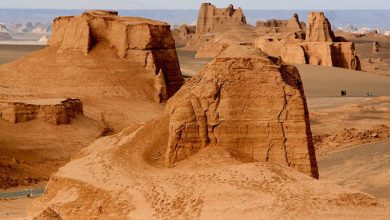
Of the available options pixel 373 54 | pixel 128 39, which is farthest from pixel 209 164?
pixel 373 54

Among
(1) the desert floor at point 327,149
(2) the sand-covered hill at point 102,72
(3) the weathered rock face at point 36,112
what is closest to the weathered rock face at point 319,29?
(1) the desert floor at point 327,149

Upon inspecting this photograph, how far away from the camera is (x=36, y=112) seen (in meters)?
35.7

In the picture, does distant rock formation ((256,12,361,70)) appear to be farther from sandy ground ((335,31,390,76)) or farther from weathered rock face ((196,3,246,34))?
weathered rock face ((196,3,246,34))

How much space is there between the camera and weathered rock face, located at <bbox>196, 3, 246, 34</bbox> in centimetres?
12888

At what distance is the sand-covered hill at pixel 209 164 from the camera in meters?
17.2

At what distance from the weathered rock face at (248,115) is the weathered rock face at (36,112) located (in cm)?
1647

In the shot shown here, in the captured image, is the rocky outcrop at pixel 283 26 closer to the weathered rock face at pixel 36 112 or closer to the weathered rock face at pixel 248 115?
the weathered rock face at pixel 36 112

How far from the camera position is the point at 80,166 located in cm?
2028

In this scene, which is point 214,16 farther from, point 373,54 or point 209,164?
point 209,164

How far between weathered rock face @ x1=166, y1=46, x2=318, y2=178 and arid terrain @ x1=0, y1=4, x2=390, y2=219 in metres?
0.02

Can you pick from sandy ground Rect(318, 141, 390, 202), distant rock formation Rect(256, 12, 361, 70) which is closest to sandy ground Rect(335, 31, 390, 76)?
distant rock formation Rect(256, 12, 361, 70)

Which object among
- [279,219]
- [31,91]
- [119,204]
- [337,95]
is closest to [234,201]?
[279,219]

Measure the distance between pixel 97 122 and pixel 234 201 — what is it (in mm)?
22241

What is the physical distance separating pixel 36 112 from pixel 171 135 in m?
16.9
